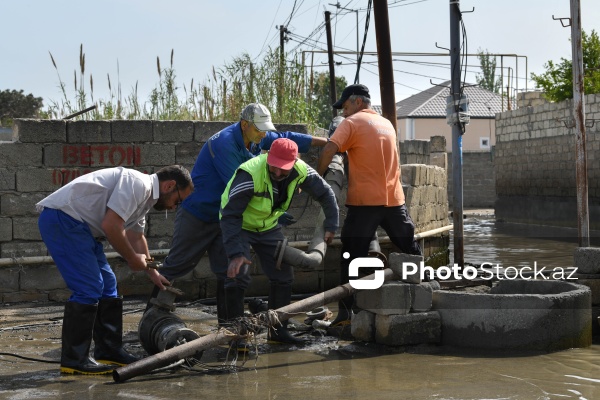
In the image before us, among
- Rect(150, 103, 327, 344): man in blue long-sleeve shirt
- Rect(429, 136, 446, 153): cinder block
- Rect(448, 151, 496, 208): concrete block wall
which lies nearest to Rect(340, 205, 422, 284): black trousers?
Rect(150, 103, 327, 344): man in blue long-sleeve shirt

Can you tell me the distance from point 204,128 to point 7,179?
1961mm

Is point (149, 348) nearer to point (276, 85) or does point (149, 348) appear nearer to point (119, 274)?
point (119, 274)

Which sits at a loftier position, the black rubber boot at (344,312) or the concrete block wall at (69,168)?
the concrete block wall at (69,168)

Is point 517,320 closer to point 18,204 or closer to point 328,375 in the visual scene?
point 328,375

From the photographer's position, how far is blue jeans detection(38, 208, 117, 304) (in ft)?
20.0

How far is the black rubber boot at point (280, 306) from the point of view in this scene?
714 cm

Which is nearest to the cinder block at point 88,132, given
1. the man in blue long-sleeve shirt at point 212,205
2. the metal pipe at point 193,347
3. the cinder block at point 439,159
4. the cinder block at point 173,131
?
the cinder block at point 173,131

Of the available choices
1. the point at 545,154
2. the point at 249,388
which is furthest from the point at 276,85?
the point at 545,154

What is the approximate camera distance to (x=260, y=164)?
6.73 meters

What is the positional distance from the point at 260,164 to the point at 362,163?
1322mm

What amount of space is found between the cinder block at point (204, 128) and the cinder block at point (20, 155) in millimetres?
1525

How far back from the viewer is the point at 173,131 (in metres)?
9.59

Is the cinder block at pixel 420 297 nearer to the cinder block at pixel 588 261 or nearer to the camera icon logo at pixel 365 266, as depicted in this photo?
the camera icon logo at pixel 365 266

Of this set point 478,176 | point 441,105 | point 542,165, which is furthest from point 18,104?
point 441,105
